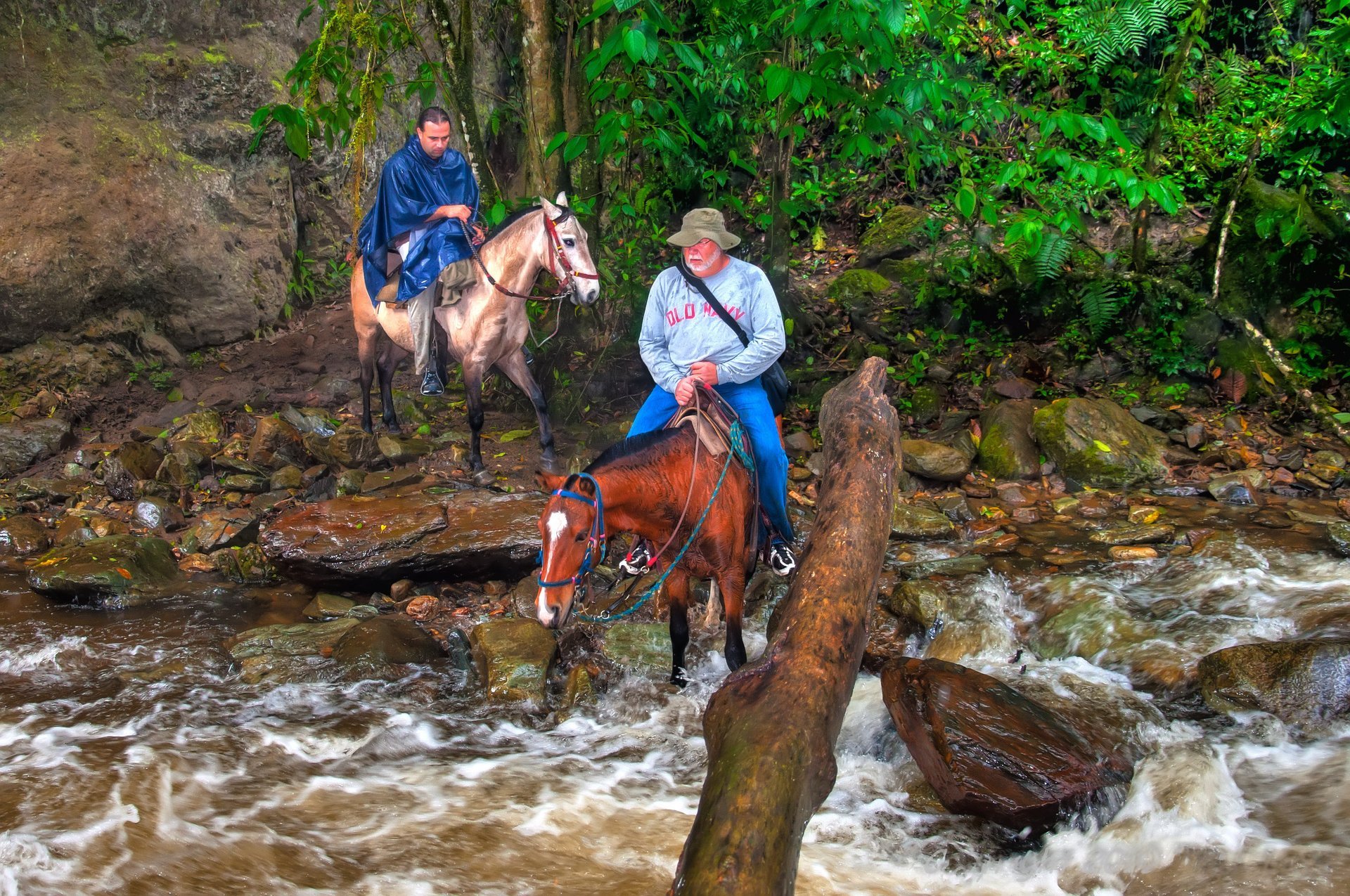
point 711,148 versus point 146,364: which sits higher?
point 711,148

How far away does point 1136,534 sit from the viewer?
6.84 m

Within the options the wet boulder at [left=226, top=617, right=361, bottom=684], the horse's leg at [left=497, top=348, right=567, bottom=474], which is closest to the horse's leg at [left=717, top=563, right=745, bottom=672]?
the wet boulder at [left=226, top=617, right=361, bottom=684]

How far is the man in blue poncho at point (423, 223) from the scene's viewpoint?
707cm

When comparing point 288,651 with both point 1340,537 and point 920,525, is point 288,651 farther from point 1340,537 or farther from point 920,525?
point 1340,537

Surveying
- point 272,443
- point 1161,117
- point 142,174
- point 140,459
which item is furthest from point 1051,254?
point 142,174

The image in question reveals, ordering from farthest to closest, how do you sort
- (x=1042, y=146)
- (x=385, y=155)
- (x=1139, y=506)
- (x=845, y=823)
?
1. (x=385, y=155)
2. (x=1139, y=506)
3. (x=1042, y=146)
4. (x=845, y=823)

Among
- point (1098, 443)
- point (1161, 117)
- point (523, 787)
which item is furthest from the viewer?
point (1161, 117)

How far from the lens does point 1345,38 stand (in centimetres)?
638

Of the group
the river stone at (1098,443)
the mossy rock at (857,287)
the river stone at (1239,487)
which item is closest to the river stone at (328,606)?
the river stone at (1098,443)

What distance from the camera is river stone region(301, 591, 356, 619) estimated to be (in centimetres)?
635

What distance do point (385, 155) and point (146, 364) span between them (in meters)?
3.83

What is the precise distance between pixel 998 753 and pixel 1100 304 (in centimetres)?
615

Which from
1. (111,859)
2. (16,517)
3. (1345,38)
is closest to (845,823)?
(111,859)

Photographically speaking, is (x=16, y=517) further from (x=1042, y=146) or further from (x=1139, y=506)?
(x=1139, y=506)
